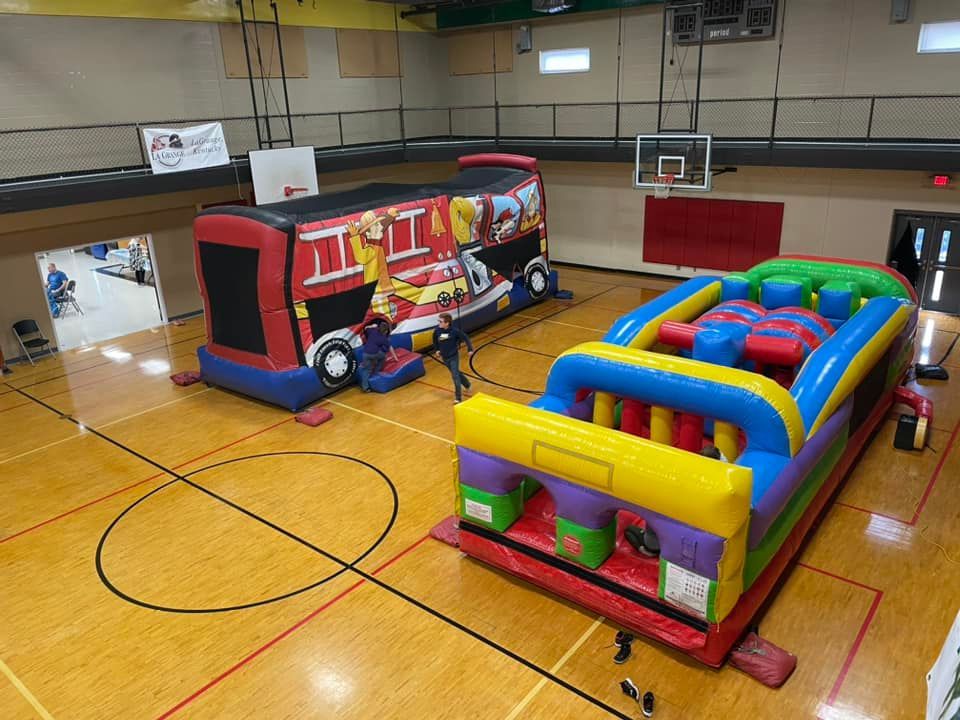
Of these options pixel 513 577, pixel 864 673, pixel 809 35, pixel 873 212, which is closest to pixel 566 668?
pixel 513 577

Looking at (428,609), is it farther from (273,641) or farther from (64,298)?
(64,298)

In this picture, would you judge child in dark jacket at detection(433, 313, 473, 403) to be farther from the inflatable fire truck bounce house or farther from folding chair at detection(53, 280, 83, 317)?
folding chair at detection(53, 280, 83, 317)

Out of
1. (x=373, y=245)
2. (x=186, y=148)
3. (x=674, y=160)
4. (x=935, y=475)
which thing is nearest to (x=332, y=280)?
(x=373, y=245)

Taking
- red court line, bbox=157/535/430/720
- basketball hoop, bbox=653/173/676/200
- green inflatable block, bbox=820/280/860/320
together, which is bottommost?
red court line, bbox=157/535/430/720

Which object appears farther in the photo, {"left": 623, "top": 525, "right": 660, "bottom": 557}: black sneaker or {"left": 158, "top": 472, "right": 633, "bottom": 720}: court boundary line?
{"left": 623, "top": 525, "right": 660, "bottom": 557}: black sneaker

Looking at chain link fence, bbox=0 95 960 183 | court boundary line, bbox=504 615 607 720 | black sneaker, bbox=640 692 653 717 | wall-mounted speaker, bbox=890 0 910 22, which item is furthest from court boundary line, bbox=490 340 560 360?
wall-mounted speaker, bbox=890 0 910 22

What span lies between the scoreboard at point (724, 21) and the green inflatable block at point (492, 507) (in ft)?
37.1

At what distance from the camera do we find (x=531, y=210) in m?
14.2

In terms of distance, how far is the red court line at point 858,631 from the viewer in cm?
514

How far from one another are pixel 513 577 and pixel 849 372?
3.78m

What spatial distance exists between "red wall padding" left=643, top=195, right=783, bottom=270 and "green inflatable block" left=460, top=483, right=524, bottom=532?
10752 millimetres

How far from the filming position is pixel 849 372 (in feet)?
23.1

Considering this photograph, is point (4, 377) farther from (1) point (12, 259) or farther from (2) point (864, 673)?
(2) point (864, 673)

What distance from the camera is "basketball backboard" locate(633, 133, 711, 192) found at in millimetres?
14000
